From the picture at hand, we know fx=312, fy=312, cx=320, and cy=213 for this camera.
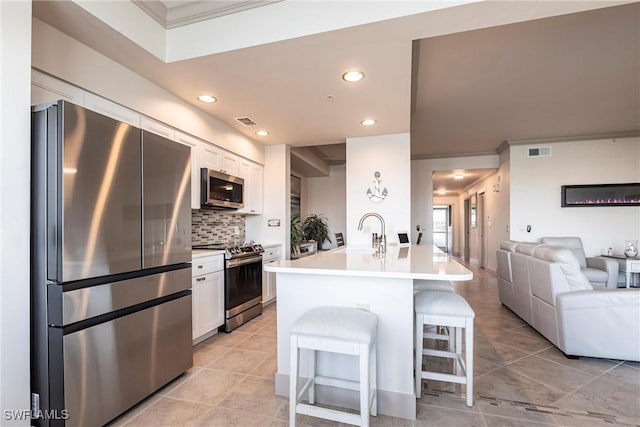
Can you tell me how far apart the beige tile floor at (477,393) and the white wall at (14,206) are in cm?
64

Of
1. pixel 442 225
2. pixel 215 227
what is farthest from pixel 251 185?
pixel 442 225

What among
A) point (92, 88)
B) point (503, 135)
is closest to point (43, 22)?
point (92, 88)

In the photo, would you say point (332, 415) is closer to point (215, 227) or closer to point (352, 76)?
point (352, 76)

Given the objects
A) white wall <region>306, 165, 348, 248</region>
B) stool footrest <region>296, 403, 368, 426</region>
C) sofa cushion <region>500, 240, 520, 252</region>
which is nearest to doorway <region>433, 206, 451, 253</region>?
white wall <region>306, 165, 348, 248</region>

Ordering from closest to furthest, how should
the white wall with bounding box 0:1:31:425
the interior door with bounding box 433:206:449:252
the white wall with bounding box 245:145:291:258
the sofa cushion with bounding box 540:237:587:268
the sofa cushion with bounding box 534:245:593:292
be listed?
1. the white wall with bounding box 0:1:31:425
2. the sofa cushion with bounding box 534:245:593:292
3. the white wall with bounding box 245:145:291:258
4. the sofa cushion with bounding box 540:237:587:268
5. the interior door with bounding box 433:206:449:252

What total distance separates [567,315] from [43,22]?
4.28 meters

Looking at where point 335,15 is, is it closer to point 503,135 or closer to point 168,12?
point 168,12

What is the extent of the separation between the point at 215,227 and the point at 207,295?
1233 millimetres

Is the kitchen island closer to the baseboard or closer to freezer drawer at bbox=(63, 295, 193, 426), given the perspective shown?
the baseboard

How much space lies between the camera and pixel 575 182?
17.7 ft

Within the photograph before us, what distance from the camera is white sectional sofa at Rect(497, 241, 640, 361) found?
8.22 feet

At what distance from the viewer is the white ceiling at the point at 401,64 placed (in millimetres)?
1846

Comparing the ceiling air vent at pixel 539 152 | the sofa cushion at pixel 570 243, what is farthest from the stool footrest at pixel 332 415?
the ceiling air vent at pixel 539 152

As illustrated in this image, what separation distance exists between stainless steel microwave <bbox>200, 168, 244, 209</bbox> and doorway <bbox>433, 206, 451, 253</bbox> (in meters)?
11.3
